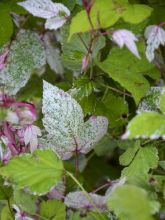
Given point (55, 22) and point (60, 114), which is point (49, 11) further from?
point (60, 114)

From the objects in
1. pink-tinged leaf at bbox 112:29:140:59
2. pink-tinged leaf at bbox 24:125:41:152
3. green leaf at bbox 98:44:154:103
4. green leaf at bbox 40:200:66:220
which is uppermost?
pink-tinged leaf at bbox 112:29:140:59

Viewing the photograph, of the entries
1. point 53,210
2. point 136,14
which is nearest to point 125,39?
point 136,14

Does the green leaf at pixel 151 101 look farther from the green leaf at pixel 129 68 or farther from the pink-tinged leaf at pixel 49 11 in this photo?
the pink-tinged leaf at pixel 49 11

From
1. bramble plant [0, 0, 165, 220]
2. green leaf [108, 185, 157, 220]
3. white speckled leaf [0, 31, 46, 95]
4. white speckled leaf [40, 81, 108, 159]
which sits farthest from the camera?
white speckled leaf [0, 31, 46, 95]

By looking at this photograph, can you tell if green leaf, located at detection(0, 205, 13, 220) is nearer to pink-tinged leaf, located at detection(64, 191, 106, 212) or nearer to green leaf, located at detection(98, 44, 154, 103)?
pink-tinged leaf, located at detection(64, 191, 106, 212)

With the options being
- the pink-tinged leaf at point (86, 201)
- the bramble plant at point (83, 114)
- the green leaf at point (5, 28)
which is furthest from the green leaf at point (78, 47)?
the pink-tinged leaf at point (86, 201)

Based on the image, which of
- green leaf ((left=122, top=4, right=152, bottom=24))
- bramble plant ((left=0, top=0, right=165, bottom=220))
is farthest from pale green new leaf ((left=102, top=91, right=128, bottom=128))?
green leaf ((left=122, top=4, right=152, bottom=24))

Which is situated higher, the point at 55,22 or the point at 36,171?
the point at 55,22
